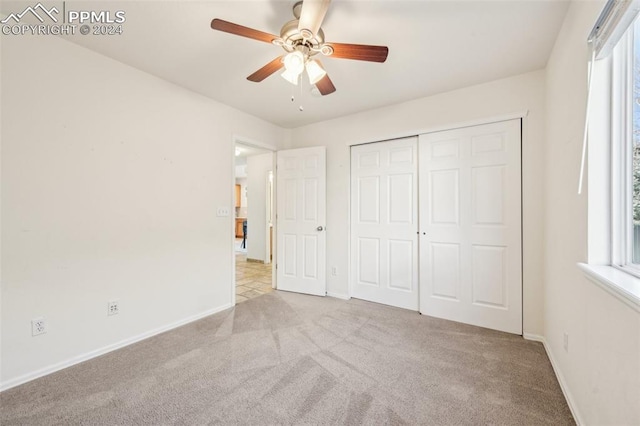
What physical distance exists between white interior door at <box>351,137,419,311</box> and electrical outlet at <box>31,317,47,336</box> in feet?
9.40

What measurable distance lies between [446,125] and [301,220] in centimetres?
211

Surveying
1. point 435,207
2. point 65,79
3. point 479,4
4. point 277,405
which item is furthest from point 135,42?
point 435,207

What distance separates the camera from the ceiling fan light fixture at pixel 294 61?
1.59 meters

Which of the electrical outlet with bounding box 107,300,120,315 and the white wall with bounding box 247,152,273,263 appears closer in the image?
the electrical outlet with bounding box 107,300,120,315

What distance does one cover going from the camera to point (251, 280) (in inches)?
171

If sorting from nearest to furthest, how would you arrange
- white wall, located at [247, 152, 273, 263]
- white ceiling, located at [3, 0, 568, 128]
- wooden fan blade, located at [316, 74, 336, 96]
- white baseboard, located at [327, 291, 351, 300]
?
white ceiling, located at [3, 0, 568, 128] → wooden fan blade, located at [316, 74, 336, 96] → white baseboard, located at [327, 291, 351, 300] → white wall, located at [247, 152, 273, 263]

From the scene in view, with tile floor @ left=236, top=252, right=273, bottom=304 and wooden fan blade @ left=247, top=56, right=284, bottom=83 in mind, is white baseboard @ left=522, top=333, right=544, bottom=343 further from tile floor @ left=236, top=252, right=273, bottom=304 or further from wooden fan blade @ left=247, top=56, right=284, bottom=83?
wooden fan blade @ left=247, top=56, right=284, bottom=83

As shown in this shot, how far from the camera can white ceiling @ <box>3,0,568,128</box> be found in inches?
64.3

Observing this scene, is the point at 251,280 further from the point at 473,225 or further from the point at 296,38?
the point at 296,38

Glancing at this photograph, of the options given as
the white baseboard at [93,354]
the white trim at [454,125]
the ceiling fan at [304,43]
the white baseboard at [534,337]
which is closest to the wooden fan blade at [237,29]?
the ceiling fan at [304,43]

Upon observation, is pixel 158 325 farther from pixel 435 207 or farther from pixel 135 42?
pixel 435 207

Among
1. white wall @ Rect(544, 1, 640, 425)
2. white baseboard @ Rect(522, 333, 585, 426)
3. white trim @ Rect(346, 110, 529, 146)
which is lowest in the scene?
white baseboard @ Rect(522, 333, 585, 426)

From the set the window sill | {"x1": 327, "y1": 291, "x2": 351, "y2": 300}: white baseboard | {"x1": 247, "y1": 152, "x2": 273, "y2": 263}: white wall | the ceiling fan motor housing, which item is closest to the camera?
the window sill

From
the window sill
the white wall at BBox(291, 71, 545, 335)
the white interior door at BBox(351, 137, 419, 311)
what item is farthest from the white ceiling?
the window sill
